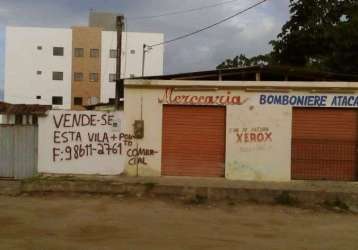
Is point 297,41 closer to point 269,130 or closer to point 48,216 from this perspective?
point 269,130

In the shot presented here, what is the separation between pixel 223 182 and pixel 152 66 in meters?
66.0

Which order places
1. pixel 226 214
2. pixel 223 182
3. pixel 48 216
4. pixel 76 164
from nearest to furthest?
1. pixel 48 216
2. pixel 226 214
3. pixel 223 182
4. pixel 76 164

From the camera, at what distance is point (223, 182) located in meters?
17.5

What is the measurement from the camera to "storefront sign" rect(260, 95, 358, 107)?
18359 mm

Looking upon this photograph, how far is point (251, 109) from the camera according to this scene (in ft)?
60.5

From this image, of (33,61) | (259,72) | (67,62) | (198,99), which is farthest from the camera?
(33,61)

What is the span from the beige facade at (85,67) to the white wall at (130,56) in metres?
0.72

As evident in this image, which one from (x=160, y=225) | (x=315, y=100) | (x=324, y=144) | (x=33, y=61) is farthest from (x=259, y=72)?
(x=33, y=61)

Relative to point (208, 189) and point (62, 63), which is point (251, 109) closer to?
point (208, 189)

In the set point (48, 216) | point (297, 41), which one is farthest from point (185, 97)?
point (297, 41)

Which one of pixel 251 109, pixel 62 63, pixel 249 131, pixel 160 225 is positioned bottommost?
pixel 160 225

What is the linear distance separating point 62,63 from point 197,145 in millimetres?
67349

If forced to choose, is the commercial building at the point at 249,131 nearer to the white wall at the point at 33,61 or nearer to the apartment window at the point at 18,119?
the apartment window at the point at 18,119

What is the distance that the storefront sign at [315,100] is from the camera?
18359mm
